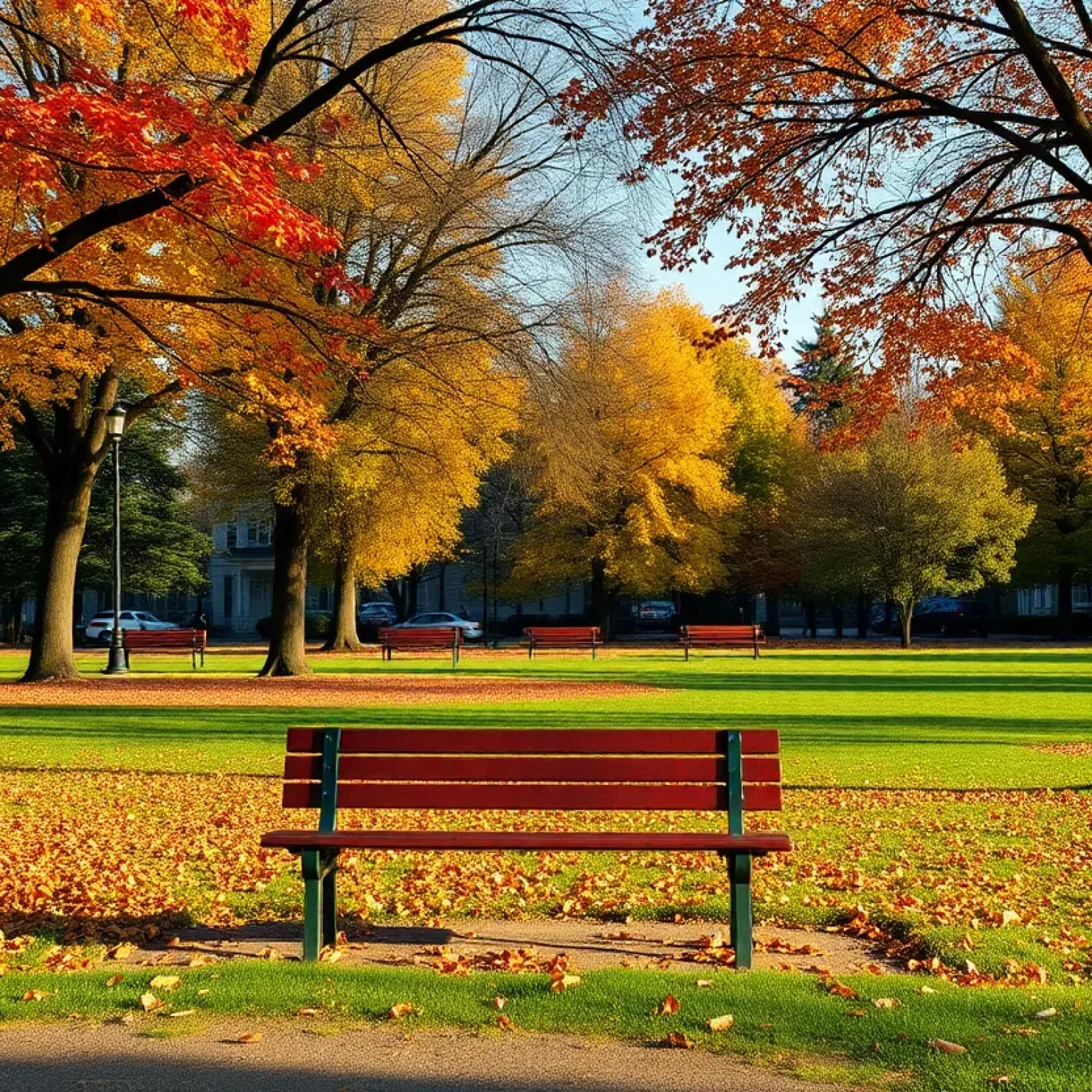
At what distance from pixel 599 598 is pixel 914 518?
1306 cm

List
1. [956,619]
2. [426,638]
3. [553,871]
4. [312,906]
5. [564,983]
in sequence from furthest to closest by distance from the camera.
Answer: [956,619] → [426,638] → [553,871] → [312,906] → [564,983]

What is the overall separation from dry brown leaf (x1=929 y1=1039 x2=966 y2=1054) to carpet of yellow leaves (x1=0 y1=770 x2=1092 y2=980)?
1.23 metres

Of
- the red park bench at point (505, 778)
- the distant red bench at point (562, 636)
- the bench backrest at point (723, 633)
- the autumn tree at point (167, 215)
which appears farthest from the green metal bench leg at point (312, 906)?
the bench backrest at point (723, 633)

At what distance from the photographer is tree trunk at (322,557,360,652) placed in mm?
39500

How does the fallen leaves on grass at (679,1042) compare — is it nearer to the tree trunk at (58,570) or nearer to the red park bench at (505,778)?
the red park bench at (505,778)

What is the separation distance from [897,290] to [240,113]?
8.28 metres

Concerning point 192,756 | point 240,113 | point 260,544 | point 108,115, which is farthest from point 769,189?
point 260,544

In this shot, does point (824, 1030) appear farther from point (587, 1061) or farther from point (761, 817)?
point (761, 817)

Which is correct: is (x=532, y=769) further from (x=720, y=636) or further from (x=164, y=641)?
(x=720, y=636)

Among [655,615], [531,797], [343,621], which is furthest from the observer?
[655,615]

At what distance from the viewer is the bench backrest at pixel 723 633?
113 ft

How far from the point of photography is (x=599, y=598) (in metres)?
48.0

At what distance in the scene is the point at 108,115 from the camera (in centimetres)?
871

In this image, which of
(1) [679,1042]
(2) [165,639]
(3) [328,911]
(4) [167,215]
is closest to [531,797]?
(3) [328,911]
